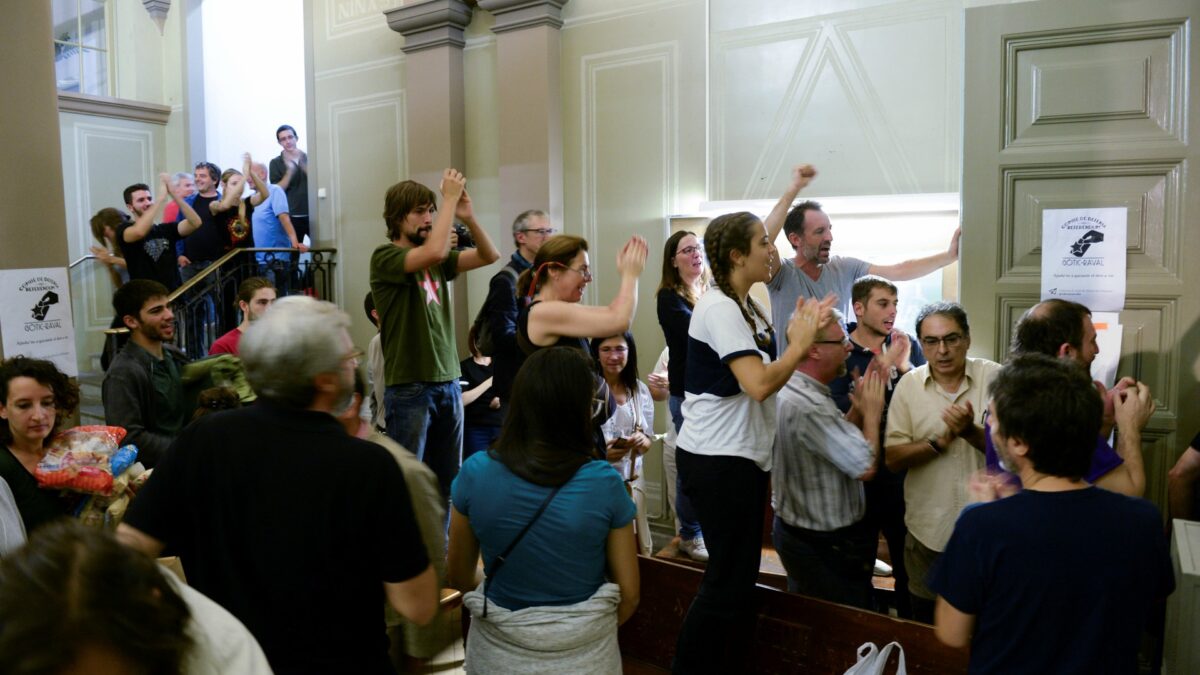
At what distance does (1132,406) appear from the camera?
255 cm

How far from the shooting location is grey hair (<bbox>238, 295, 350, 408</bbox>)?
1608 mm

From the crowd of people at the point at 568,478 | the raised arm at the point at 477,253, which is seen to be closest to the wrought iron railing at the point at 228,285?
the crowd of people at the point at 568,478

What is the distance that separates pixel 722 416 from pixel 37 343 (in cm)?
263

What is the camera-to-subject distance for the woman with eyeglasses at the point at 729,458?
105 inches

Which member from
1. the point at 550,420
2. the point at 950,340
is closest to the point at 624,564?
the point at 550,420

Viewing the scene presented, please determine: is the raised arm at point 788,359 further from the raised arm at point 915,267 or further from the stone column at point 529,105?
the stone column at point 529,105

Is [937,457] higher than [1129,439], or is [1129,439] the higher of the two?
[1129,439]

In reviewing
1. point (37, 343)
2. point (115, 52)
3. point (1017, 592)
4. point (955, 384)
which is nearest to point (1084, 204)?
point (955, 384)

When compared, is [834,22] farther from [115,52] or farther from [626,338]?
[115,52]

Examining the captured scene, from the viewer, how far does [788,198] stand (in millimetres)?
3902

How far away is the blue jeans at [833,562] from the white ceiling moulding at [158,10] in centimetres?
931

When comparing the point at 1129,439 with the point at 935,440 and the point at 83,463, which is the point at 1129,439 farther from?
the point at 83,463

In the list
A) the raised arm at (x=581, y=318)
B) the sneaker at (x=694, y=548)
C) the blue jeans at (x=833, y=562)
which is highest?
the raised arm at (x=581, y=318)

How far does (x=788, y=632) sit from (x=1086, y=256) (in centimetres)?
182
